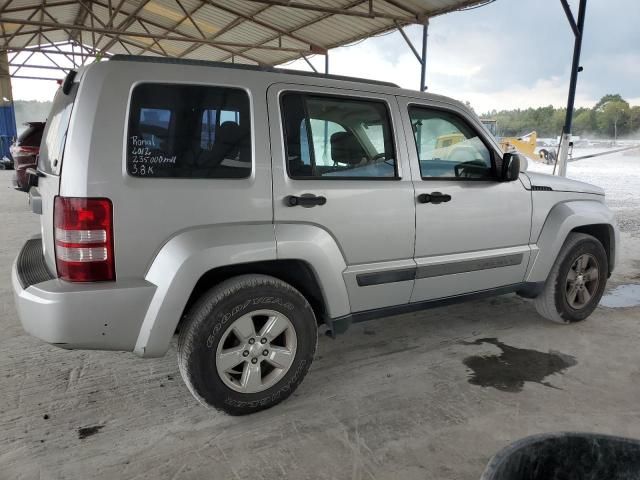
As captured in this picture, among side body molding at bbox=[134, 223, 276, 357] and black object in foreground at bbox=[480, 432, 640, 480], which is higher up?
side body molding at bbox=[134, 223, 276, 357]

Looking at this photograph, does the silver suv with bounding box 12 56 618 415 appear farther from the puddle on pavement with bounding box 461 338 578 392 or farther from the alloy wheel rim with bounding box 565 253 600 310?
the alloy wheel rim with bounding box 565 253 600 310

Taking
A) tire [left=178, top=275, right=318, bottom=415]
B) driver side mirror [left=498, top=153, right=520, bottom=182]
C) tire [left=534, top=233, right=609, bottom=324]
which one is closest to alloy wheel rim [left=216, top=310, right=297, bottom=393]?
tire [left=178, top=275, right=318, bottom=415]

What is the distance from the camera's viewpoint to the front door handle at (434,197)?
9.90ft

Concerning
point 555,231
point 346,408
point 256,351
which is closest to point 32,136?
point 256,351

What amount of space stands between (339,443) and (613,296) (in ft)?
12.6

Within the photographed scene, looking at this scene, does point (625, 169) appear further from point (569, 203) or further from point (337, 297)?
point (337, 297)

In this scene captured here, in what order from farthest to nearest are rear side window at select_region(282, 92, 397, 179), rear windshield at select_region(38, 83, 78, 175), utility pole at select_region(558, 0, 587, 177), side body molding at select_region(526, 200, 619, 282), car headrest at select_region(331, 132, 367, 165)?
1. utility pole at select_region(558, 0, 587, 177)
2. side body molding at select_region(526, 200, 619, 282)
3. car headrest at select_region(331, 132, 367, 165)
4. rear side window at select_region(282, 92, 397, 179)
5. rear windshield at select_region(38, 83, 78, 175)

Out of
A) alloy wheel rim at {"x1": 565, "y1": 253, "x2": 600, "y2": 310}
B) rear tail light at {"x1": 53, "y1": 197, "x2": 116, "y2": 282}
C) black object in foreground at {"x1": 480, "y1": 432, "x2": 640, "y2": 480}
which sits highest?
rear tail light at {"x1": 53, "y1": 197, "x2": 116, "y2": 282}

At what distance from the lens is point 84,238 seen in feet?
7.02

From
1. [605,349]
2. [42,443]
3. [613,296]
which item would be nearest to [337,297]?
[42,443]

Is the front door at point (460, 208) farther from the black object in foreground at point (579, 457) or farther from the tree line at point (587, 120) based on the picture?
the tree line at point (587, 120)

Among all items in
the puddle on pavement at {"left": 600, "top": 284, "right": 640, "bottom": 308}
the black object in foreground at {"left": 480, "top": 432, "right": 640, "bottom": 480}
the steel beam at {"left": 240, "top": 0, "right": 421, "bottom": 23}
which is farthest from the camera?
the steel beam at {"left": 240, "top": 0, "right": 421, "bottom": 23}

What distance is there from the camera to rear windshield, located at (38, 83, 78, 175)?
7.74ft

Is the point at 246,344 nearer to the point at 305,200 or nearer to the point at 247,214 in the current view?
the point at 247,214
